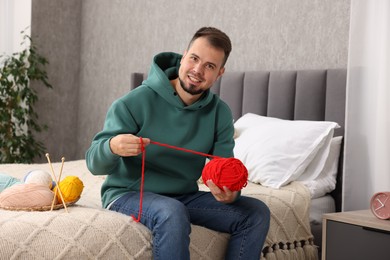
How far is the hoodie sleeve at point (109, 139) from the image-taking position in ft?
5.57

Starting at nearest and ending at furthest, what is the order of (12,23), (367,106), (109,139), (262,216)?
(109,139)
(262,216)
(367,106)
(12,23)

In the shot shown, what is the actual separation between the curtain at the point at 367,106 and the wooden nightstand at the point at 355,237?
0.75ft

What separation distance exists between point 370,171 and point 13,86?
3126 mm

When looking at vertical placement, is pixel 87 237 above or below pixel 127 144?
below

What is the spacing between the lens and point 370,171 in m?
2.23

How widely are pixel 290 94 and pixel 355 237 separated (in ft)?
3.80

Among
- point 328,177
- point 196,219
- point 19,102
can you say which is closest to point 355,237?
point 196,219

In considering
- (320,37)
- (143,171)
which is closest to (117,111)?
(143,171)

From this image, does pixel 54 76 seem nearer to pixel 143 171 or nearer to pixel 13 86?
pixel 13 86

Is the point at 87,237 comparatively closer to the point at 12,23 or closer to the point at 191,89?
the point at 191,89

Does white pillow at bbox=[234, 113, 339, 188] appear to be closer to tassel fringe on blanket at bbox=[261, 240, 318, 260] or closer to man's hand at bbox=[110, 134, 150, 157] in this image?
tassel fringe on blanket at bbox=[261, 240, 318, 260]

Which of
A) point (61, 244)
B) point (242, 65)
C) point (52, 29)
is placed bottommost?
point (61, 244)

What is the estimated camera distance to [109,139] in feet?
5.57

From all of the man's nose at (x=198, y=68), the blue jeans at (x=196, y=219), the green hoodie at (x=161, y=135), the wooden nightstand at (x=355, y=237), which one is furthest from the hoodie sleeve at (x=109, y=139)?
the wooden nightstand at (x=355, y=237)
